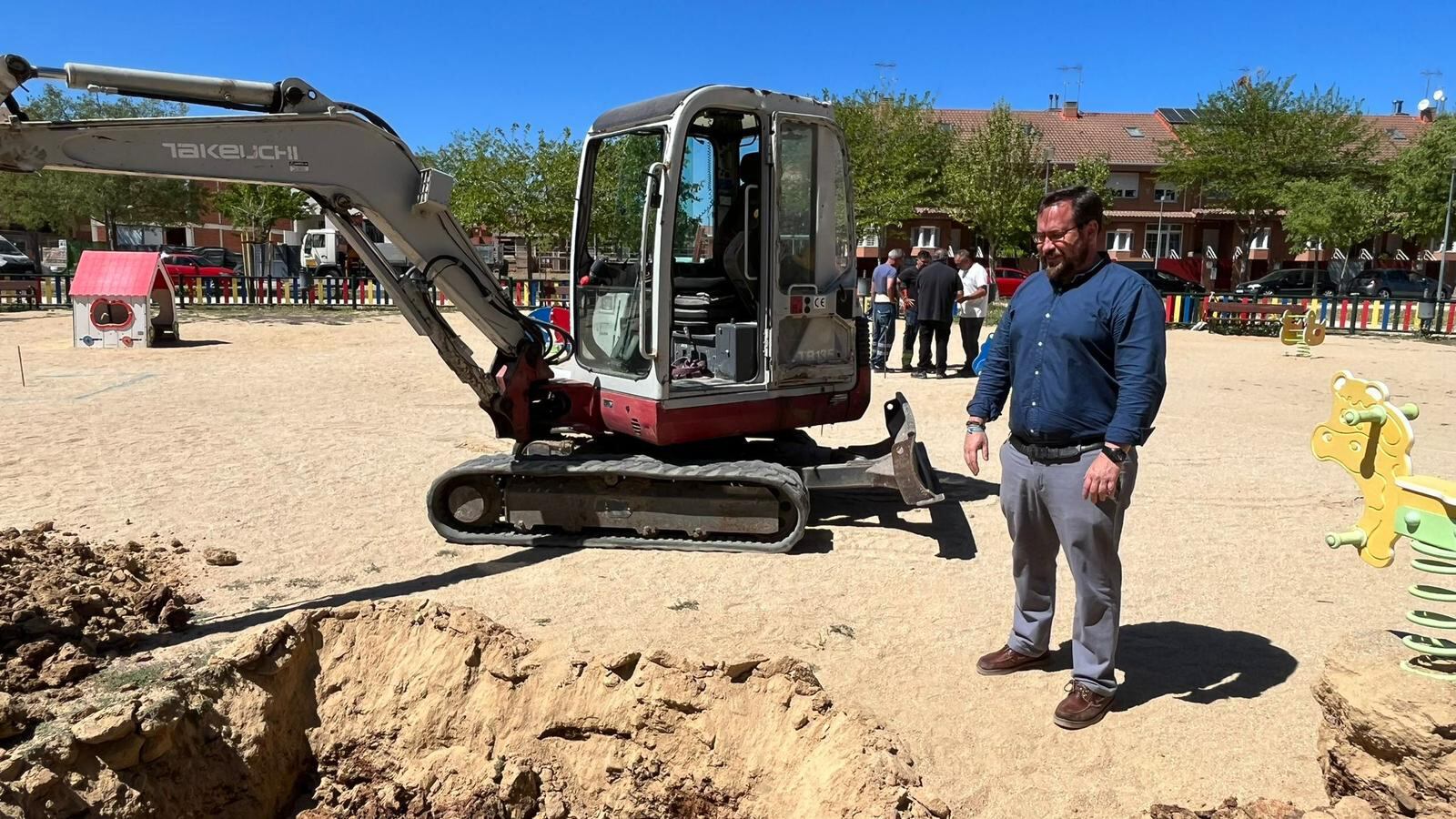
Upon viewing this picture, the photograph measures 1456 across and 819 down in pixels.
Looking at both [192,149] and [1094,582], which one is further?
[192,149]

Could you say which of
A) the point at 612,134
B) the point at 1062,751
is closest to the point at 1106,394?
the point at 1062,751

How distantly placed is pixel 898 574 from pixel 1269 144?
1572 inches

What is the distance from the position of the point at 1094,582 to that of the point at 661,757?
181 cm

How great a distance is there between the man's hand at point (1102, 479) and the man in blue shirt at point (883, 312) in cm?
1055

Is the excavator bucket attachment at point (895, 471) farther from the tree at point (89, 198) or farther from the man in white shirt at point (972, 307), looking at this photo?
the tree at point (89, 198)

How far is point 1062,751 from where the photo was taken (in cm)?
370

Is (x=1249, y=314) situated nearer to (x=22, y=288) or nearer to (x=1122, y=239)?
(x=22, y=288)

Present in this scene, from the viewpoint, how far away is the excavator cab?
603 cm

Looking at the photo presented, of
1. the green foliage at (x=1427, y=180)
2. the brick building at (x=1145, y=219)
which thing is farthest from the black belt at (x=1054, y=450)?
the brick building at (x=1145, y=219)

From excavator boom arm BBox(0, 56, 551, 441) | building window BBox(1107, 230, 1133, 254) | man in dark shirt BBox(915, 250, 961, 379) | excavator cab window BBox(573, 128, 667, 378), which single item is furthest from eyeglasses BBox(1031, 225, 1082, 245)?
building window BBox(1107, 230, 1133, 254)

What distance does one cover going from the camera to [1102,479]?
3566 mm

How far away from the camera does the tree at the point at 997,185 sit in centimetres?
4178

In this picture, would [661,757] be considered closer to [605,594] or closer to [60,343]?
[605,594]

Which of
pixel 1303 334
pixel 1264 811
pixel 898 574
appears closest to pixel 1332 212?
pixel 1303 334
